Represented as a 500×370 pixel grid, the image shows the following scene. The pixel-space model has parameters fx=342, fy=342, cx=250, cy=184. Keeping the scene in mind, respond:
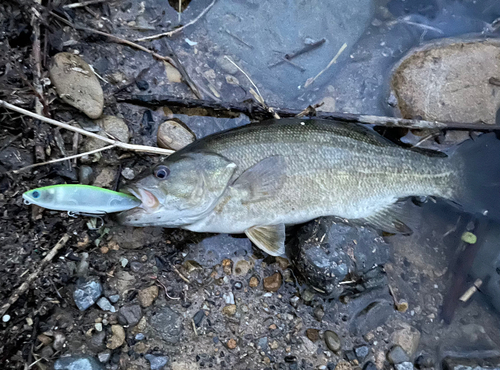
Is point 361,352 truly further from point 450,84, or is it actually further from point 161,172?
point 450,84

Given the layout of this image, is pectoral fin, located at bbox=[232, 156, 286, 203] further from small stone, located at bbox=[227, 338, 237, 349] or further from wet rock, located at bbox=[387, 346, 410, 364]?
wet rock, located at bbox=[387, 346, 410, 364]

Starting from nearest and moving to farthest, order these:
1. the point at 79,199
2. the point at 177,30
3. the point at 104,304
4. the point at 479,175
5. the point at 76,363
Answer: the point at 79,199
the point at 76,363
the point at 104,304
the point at 479,175
the point at 177,30

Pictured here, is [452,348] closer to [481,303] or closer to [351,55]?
[481,303]

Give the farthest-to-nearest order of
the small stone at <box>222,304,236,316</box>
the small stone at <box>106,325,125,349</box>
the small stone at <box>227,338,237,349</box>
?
the small stone at <box>222,304,236,316</box> → the small stone at <box>227,338,237,349</box> → the small stone at <box>106,325,125,349</box>

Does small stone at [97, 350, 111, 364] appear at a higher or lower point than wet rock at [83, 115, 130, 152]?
lower

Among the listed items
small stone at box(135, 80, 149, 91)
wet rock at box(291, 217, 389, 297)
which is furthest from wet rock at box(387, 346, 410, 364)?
small stone at box(135, 80, 149, 91)

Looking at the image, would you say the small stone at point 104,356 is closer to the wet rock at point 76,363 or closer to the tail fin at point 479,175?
the wet rock at point 76,363

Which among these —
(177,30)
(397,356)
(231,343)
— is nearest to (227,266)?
(231,343)
